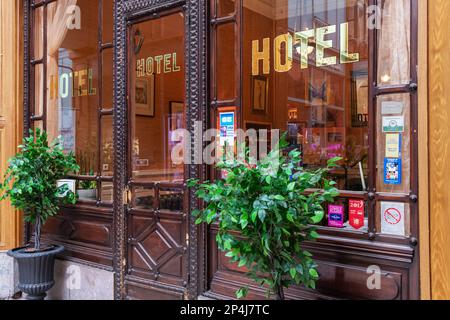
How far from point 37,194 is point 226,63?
2.39 m

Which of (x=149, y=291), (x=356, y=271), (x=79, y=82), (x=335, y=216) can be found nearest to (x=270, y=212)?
(x=335, y=216)

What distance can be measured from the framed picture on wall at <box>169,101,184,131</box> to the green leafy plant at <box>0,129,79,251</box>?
116cm

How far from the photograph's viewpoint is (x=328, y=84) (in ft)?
11.6

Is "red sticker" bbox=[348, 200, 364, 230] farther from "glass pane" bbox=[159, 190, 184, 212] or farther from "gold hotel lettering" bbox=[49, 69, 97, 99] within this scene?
"gold hotel lettering" bbox=[49, 69, 97, 99]

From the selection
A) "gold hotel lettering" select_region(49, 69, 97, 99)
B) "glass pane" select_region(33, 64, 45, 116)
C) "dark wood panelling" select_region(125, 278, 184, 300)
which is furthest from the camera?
"glass pane" select_region(33, 64, 45, 116)

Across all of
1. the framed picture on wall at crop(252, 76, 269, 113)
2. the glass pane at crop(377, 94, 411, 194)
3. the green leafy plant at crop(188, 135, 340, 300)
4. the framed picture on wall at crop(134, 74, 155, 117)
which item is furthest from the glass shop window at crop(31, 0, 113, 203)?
the glass pane at crop(377, 94, 411, 194)

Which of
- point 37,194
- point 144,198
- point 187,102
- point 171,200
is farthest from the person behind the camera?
point 37,194

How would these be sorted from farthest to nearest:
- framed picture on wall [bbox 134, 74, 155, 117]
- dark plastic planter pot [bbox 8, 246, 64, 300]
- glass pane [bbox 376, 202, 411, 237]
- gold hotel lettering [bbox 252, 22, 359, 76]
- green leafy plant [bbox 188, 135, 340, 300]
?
1. framed picture on wall [bbox 134, 74, 155, 117]
2. dark plastic planter pot [bbox 8, 246, 64, 300]
3. gold hotel lettering [bbox 252, 22, 359, 76]
4. glass pane [bbox 376, 202, 411, 237]
5. green leafy plant [bbox 188, 135, 340, 300]

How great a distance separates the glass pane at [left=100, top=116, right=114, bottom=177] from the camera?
421 cm

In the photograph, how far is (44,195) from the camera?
13.5 feet

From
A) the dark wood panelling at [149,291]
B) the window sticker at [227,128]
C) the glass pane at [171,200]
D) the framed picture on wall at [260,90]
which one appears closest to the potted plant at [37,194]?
the dark wood panelling at [149,291]

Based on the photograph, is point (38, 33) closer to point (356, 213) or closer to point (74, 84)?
point (74, 84)

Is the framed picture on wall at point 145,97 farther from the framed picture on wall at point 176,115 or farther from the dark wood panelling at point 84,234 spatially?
the dark wood panelling at point 84,234

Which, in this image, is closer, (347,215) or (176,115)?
(347,215)
